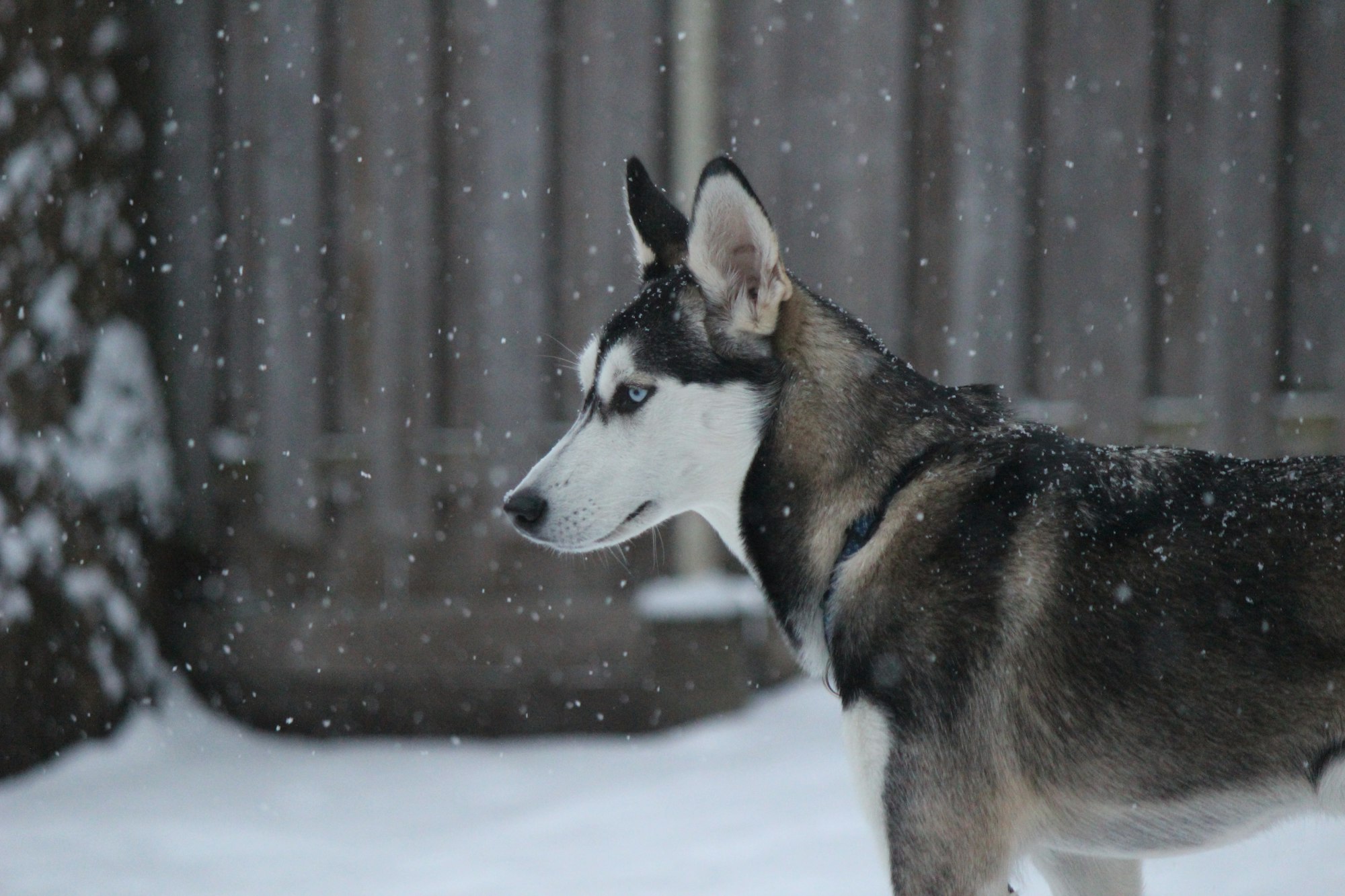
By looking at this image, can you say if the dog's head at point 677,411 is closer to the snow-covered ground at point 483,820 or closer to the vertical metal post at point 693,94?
the snow-covered ground at point 483,820

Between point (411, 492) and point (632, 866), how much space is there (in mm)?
1671

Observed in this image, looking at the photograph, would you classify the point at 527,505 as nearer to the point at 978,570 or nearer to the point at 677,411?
the point at 677,411

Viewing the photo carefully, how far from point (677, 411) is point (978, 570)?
730 mm

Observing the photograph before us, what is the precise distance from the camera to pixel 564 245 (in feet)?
14.8

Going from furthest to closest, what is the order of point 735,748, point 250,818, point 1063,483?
point 735,748 < point 250,818 < point 1063,483

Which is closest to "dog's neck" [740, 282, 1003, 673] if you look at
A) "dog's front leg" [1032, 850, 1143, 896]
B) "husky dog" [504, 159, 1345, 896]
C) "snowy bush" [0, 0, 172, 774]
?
"husky dog" [504, 159, 1345, 896]

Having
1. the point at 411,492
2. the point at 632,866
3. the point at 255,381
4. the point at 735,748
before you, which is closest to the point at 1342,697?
the point at 632,866

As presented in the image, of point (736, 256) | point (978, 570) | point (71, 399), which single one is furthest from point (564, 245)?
point (978, 570)

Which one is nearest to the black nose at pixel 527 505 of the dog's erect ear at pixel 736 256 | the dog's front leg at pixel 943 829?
the dog's erect ear at pixel 736 256

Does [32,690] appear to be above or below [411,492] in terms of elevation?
below

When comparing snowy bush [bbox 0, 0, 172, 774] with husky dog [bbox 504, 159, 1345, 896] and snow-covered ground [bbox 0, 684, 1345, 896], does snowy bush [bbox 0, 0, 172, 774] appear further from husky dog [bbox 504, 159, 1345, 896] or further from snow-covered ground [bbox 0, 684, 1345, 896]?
husky dog [bbox 504, 159, 1345, 896]

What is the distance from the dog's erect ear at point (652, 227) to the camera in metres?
2.92

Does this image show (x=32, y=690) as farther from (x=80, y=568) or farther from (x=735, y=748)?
(x=735, y=748)

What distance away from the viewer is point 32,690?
3.97 meters
